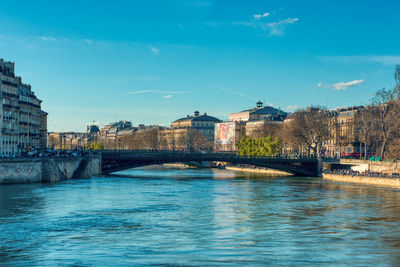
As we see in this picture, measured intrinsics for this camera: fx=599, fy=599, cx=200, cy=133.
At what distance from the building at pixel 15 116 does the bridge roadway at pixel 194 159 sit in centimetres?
1465

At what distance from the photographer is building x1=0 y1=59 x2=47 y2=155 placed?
91.6 meters

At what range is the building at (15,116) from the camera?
91562 millimetres

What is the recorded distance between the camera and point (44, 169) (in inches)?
2906

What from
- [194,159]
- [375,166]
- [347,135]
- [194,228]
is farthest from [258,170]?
[194,228]

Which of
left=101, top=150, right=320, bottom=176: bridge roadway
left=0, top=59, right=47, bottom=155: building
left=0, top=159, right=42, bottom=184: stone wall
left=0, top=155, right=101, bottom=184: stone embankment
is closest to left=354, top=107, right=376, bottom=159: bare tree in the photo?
left=101, top=150, right=320, bottom=176: bridge roadway

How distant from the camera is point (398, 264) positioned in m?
29.6

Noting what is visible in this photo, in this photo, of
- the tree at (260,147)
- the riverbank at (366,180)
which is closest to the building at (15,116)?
the tree at (260,147)

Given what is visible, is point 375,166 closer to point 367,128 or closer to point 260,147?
point 367,128

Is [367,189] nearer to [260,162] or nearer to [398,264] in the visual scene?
[260,162]

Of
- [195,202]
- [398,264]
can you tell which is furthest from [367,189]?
[398,264]

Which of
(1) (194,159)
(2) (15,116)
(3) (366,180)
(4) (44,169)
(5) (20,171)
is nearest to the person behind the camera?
(5) (20,171)

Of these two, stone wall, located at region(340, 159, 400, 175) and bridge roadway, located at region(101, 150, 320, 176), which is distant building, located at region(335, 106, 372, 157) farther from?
stone wall, located at region(340, 159, 400, 175)

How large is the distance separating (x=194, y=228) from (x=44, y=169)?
39038 millimetres

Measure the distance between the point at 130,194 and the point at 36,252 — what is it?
31324mm
